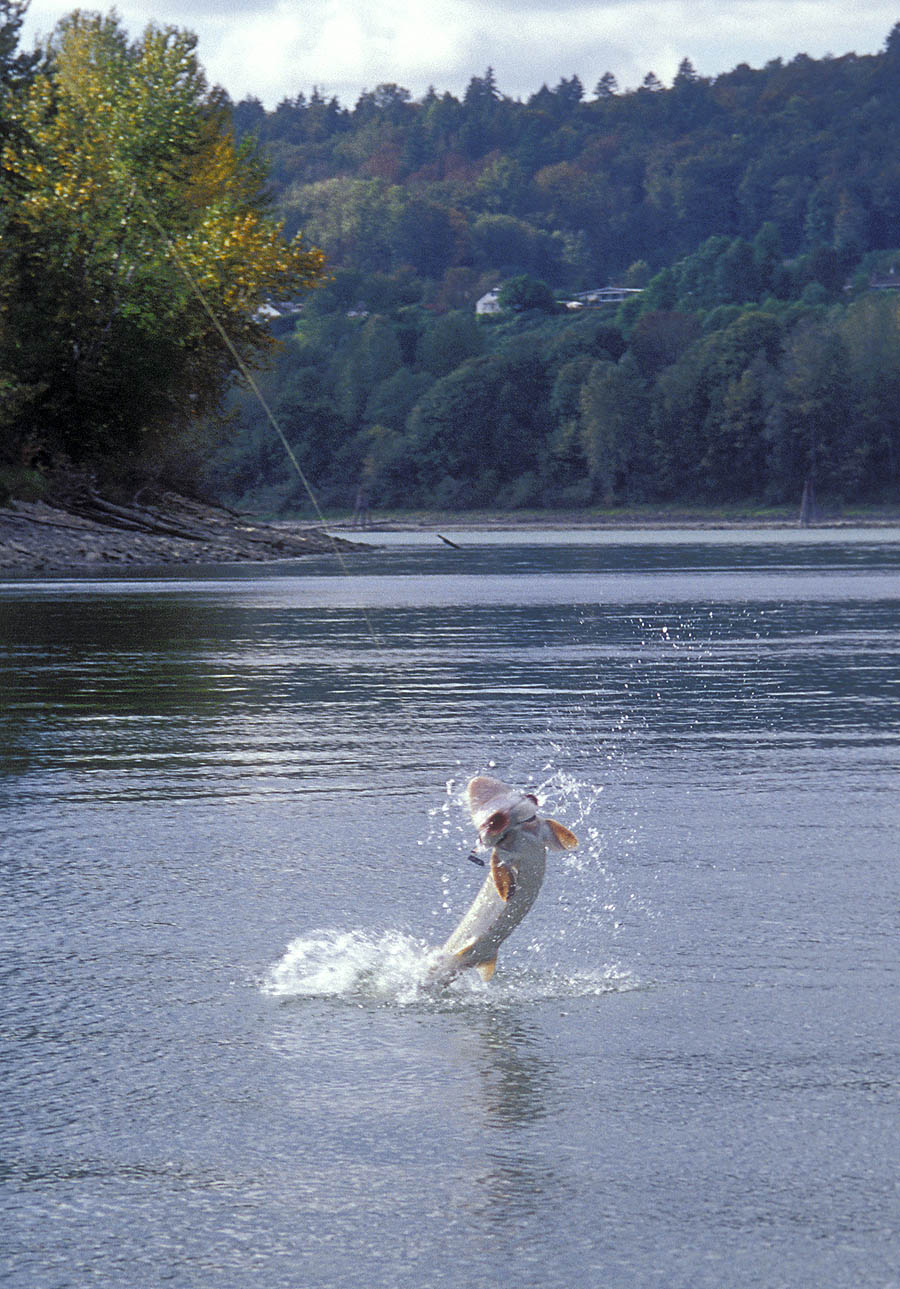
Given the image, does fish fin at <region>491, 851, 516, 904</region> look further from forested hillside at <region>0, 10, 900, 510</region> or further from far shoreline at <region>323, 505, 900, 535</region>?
far shoreline at <region>323, 505, 900, 535</region>

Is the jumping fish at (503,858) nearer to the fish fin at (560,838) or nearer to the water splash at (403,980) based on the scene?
the fish fin at (560,838)

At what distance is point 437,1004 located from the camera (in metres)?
6.75

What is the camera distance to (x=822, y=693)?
17.7 meters

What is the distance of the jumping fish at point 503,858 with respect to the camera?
6566mm

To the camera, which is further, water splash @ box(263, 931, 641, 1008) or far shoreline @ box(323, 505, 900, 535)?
far shoreline @ box(323, 505, 900, 535)

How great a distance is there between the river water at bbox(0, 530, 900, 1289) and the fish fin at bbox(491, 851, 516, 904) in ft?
1.29

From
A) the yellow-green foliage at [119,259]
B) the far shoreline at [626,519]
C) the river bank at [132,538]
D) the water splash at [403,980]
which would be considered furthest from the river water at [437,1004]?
the far shoreline at [626,519]

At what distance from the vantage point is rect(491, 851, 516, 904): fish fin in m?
6.52

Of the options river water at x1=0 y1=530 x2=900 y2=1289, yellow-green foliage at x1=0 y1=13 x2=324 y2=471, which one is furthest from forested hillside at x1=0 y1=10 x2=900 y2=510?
river water at x1=0 y1=530 x2=900 y2=1289

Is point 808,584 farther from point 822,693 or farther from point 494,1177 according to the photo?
point 494,1177

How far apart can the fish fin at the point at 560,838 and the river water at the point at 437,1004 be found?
52cm

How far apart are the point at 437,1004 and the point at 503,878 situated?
1.70ft

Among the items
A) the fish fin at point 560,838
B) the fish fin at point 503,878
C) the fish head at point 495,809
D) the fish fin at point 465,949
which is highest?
the fish head at point 495,809

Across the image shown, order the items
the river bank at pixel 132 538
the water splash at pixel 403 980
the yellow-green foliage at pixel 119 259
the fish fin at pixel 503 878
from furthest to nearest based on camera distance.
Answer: the yellow-green foliage at pixel 119 259 < the river bank at pixel 132 538 < the water splash at pixel 403 980 < the fish fin at pixel 503 878
